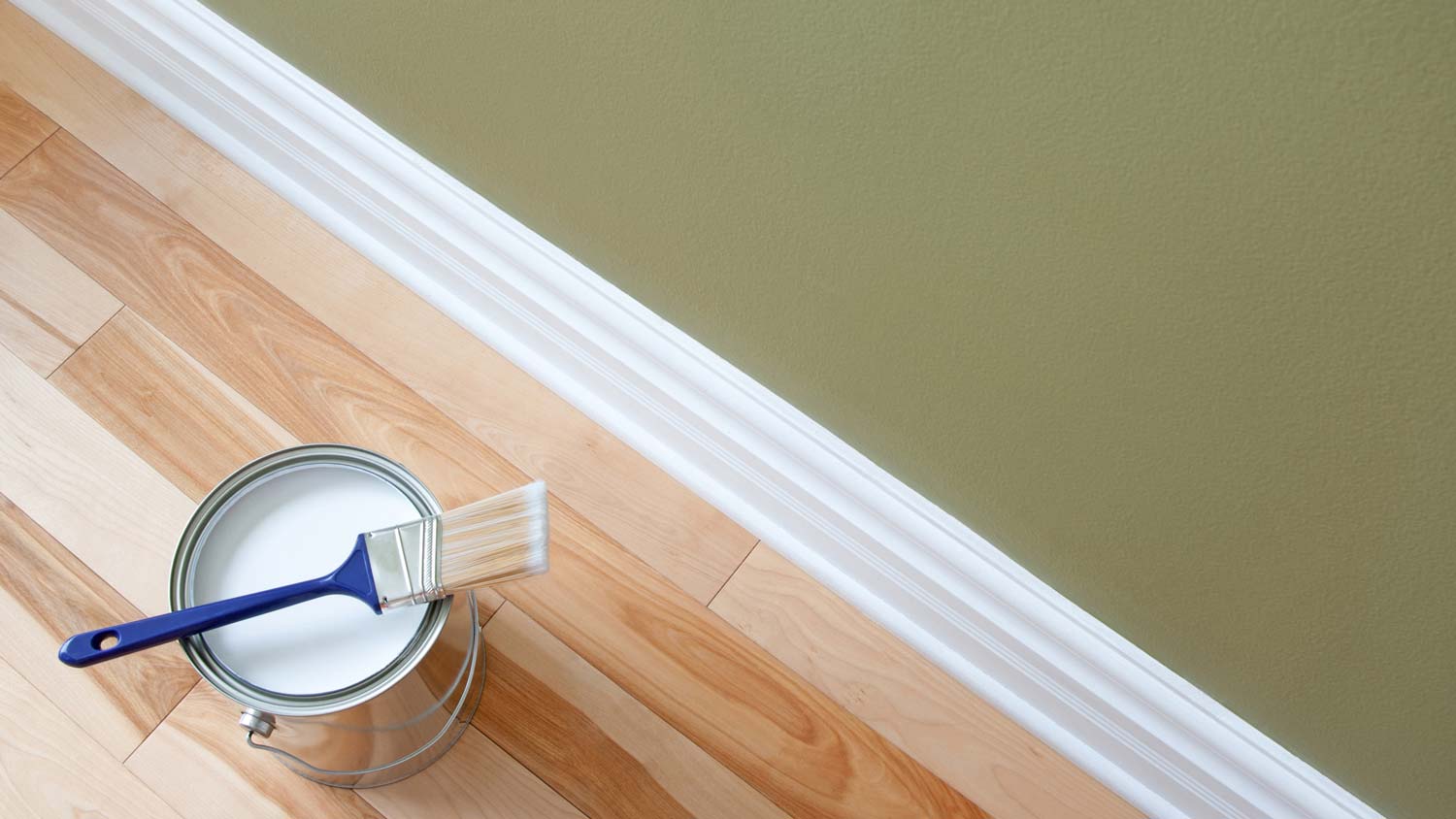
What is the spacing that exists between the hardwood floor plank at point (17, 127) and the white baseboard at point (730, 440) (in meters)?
0.12

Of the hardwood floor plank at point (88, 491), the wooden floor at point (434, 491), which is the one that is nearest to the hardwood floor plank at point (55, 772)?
the wooden floor at point (434, 491)

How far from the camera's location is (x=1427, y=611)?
0.71m

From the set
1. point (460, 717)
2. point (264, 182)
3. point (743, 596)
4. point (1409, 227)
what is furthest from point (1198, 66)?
point (264, 182)

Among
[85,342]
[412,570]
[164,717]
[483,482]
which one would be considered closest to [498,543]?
[412,570]

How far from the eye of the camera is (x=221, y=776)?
3.32 ft

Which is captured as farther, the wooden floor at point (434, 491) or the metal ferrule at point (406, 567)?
the wooden floor at point (434, 491)

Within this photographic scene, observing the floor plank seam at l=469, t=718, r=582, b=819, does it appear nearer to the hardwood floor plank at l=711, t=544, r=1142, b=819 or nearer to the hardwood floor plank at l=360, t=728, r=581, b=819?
the hardwood floor plank at l=360, t=728, r=581, b=819

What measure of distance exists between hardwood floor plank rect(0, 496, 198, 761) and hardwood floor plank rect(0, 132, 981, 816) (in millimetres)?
220

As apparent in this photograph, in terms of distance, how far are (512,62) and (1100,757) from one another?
2.53 feet

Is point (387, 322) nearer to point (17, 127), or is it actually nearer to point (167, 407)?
point (167, 407)

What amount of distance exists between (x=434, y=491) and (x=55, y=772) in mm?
394

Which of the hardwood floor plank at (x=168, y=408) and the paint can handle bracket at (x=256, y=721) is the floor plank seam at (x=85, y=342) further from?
the paint can handle bracket at (x=256, y=721)

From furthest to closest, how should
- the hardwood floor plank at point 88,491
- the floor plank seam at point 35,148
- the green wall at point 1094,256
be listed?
the floor plank seam at point 35,148
the hardwood floor plank at point 88,491
the green wall at point 1094,256

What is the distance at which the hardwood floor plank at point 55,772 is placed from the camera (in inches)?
39.3
